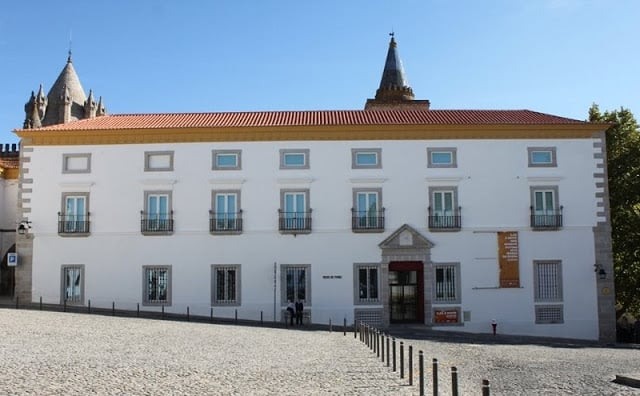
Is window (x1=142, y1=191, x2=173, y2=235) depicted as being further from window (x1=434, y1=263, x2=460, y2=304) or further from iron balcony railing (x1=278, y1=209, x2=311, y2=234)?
window (x1=434, y1=263, x2=460, y2=304)

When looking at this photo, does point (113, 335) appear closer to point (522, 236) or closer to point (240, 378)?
point (240, 378)

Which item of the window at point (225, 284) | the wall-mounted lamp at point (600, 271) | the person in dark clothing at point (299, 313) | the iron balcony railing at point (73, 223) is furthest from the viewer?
the iron balcony railing at point (73, 223)

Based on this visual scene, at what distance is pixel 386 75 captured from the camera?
47750mm

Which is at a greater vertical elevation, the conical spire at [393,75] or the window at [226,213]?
the conical spire at [393,75]

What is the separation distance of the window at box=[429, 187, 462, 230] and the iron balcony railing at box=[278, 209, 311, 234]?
4898 mm

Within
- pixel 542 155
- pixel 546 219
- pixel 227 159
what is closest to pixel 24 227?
pixel 227 159

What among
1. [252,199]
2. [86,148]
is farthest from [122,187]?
[252,199]

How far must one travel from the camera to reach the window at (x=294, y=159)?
1145 inches

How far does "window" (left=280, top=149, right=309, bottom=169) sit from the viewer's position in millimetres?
29078

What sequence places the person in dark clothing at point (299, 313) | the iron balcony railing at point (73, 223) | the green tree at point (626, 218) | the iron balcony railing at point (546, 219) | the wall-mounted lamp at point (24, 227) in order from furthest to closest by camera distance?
1. the green tree at point (626, 218)
2. the iron balcony railing at point (546, 219)
3. the iron balcony railing at point (73, 223)
4. the wall-mounted lamp at point (24, 227)
5. the person in dark clothing at point (299, 313)

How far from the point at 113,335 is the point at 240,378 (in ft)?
24.7

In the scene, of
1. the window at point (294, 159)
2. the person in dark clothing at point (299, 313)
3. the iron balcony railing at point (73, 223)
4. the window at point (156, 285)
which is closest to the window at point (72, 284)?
the iron balcony railing at point (73, 223)

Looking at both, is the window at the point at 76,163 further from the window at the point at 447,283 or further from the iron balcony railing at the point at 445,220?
the window at the point at 447,283

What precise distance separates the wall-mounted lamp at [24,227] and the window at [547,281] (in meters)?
20.2
